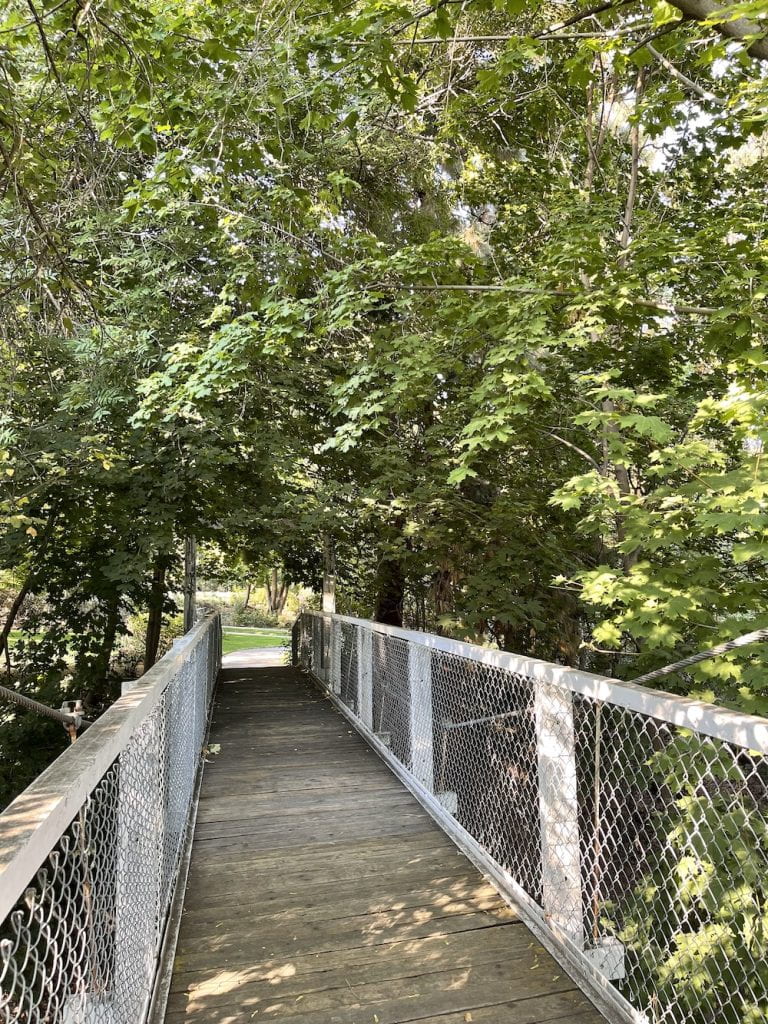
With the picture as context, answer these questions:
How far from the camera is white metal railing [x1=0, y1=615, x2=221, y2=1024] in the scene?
1191 millimetres

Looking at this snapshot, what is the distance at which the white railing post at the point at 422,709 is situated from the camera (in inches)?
168

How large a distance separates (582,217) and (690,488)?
8.72ft

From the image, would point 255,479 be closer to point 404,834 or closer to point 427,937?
point 404,834

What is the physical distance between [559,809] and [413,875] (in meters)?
1.18

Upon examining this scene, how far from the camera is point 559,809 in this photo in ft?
8.66

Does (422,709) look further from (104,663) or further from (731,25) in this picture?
(104,663)

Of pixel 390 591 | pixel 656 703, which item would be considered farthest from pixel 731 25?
pixel 390 591

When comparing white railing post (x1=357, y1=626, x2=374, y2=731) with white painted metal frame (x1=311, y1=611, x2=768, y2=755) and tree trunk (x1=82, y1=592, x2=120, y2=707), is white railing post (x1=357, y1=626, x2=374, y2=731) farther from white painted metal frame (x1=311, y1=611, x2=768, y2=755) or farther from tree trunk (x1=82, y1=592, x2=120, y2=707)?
tree trunk (x1=82, y1=592, x2=120, y2=707)

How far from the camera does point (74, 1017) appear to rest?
157cm

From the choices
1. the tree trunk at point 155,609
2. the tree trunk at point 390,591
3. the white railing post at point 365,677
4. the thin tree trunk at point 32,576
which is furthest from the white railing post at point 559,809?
the tree trunk at point 155,609

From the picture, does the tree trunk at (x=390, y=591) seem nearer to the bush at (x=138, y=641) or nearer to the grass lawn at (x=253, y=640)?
the bush at (x=138, y=641)

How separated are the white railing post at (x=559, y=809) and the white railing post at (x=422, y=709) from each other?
152 cm

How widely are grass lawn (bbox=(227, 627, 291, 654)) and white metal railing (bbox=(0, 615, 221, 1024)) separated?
20136mm

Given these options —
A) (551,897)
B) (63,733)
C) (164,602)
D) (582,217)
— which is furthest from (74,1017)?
(164,602)
